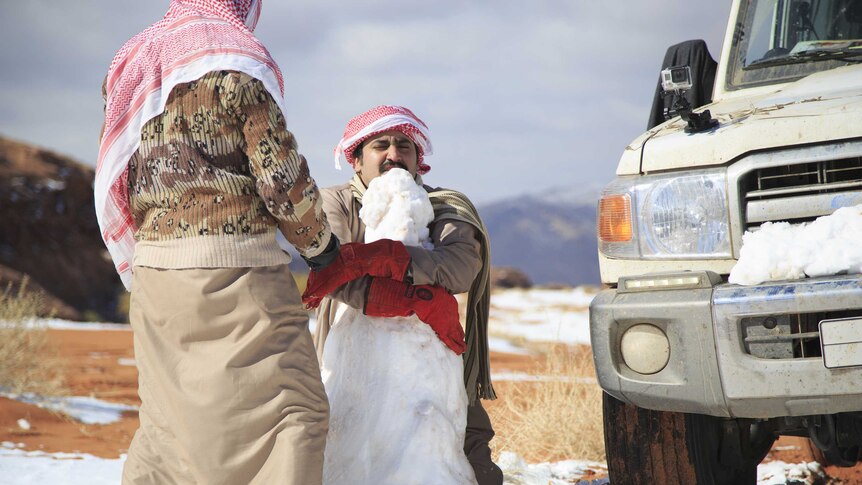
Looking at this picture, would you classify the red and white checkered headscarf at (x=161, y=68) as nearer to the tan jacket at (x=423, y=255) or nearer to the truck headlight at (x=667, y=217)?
the tan jacket at (x=423, y=255)

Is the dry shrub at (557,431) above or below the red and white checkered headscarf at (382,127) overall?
below

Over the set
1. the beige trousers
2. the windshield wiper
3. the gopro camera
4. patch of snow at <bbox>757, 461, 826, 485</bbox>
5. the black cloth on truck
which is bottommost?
patch of snow at <bbox>757, 461, 826, 485</bbox>

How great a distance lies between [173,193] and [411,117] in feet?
4.05

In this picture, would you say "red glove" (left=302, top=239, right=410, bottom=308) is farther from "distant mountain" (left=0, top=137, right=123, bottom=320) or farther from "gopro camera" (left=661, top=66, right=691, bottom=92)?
"distant mountain" (left=0, top=137, right=123, bottom=320)

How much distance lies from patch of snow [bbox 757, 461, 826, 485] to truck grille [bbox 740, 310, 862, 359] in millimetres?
2262

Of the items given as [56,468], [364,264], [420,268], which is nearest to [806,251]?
[420,268]

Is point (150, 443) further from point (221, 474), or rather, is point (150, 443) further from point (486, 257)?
point (486, 257)

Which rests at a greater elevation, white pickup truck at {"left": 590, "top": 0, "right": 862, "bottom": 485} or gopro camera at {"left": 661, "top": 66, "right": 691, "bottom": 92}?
gopro camera at {"left": 661, "top": 66, "right": 691, "bottom": 92}

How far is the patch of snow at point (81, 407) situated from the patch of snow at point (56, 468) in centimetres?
175

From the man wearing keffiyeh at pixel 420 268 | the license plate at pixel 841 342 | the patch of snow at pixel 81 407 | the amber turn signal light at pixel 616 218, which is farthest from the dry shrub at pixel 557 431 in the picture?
the patch of snow at pixel 81 407

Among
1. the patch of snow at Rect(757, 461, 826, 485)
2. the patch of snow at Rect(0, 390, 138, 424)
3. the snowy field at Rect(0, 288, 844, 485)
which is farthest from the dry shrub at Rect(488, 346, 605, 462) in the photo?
the patch of snow at Rect(0, 390, 138, 424)

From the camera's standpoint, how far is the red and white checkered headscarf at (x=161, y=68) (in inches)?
116

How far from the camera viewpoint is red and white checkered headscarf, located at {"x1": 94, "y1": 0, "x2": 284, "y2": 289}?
2.96m

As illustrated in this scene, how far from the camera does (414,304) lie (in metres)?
3.46
